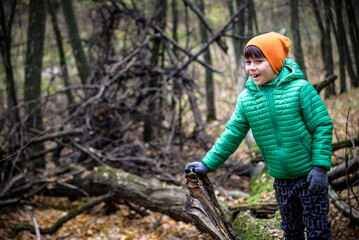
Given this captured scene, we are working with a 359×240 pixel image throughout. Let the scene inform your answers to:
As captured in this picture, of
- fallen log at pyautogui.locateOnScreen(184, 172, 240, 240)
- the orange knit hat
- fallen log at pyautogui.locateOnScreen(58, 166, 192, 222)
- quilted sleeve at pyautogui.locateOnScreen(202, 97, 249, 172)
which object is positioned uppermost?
the orange knit hat

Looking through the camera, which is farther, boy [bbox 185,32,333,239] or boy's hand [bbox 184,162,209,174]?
boy's hand [bbox 184,162,209,174]

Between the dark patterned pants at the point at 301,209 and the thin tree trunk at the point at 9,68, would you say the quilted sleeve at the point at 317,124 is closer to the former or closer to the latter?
the dark patterned pants at the point at 301,209

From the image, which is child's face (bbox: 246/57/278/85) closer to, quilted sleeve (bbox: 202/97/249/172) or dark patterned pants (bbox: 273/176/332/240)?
quilted sleeve (bbox: 202/97/249/172)

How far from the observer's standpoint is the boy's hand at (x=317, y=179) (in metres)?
2.08

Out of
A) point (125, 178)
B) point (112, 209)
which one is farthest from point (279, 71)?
point (112, 209)

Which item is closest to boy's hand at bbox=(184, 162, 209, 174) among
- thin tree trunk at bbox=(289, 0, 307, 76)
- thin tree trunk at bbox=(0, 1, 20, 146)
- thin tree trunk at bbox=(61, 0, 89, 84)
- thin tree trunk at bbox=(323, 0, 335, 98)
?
thin tree trunk at bbox=(289, 0, 307, 76)

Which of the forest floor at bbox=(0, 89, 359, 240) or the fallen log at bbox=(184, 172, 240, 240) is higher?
the fallen log at bbox=(184, 172, 240, 240)

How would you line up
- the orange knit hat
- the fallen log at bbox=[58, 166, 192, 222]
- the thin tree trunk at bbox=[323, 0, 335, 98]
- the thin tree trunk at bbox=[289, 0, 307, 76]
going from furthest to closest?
1. the thin tree trunk at bbox=[323, 0, 335, 98]
2. the fallen log at bbox=[58, 166, 192, 222]
3. the thin tree trunk at bbox=[289, 0, 307, 76]
4. the orange knit hat

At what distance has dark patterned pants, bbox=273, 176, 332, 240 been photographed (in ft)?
7.38

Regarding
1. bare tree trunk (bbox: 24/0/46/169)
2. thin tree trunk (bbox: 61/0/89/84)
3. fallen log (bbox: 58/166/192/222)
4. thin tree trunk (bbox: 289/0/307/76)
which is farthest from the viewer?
thin tree trunk (bbox: 61/0/89/84)

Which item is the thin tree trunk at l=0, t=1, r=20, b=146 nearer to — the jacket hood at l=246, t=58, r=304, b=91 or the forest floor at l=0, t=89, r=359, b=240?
the forest floor at l=0, t=89, r=359, b=240

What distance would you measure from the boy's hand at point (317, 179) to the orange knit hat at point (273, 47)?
2.36 feet

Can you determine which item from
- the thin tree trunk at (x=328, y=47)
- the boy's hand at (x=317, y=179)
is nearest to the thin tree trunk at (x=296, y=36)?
the thin tree trunk at (x=328, y=47)

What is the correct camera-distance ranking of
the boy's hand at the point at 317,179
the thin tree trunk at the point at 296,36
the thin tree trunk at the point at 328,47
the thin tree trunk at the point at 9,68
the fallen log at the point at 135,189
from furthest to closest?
the thin tree trunk at the point at 9,68 → the thin tree trunk at the point at 328,47 → the fallen log at the point at 135,189 → the thin tree trunk at the point at 296,36 → the boy's hand at the point at 317,179
